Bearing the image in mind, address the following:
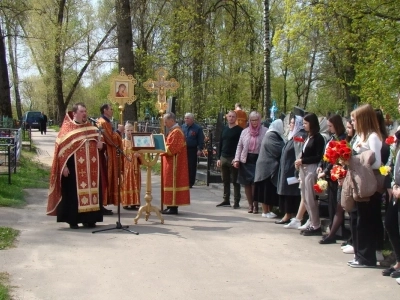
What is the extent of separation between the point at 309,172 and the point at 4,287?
461cm

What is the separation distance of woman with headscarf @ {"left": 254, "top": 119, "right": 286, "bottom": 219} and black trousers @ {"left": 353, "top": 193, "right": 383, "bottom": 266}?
325 centimetres

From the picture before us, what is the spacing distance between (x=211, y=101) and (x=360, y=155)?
80.2 ft

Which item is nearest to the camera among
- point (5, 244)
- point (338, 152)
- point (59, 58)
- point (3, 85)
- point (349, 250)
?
point (338, 152)

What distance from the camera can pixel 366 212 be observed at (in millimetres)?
6949

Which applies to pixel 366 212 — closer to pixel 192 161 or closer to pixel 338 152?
pixel 338 152

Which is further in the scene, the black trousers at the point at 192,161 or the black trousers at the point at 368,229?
the black trousers at the point at 192,161

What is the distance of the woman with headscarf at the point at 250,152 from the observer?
35.6 ft

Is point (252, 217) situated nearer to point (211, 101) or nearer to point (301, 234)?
point (301, 234)

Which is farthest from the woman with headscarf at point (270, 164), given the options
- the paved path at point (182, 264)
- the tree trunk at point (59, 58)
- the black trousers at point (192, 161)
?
the tree trunk at point (59, 58)

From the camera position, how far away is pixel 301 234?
29.4 ft

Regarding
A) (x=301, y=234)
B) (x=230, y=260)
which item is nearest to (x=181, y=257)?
(x=230, y=260)

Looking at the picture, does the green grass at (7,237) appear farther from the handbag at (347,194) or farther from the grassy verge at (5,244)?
the handbag at (347,194)

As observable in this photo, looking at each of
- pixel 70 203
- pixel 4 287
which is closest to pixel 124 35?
pixel 70 203

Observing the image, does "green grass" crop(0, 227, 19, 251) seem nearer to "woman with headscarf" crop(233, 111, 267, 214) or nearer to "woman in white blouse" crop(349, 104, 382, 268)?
"woman with headscarf" crop(233, 111, 267, 214)
